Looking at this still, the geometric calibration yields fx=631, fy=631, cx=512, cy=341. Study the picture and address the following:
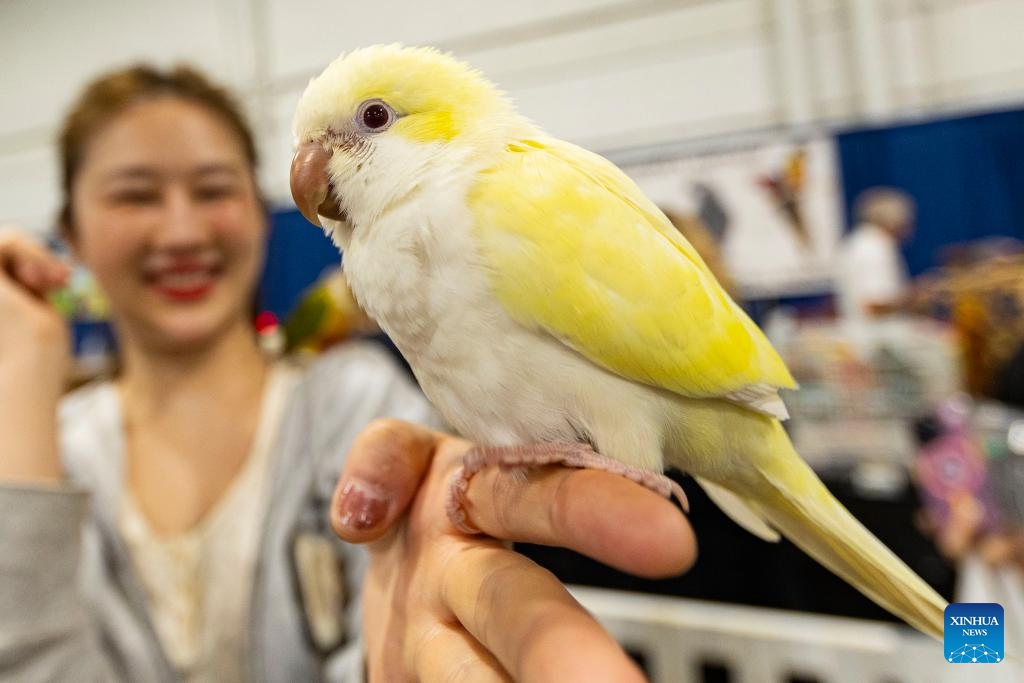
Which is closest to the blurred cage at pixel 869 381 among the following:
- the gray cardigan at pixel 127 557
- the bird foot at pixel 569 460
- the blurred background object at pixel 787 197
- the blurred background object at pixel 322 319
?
the blurred background object at pixel 787 197

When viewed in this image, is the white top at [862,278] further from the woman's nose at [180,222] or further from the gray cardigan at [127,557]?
the woman's nose at [180,222]

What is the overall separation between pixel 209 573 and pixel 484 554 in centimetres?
56

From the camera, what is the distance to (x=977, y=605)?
0.26 meters

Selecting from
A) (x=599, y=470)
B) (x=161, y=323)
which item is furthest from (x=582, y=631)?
(x=161, y=323)

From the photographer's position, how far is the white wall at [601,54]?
18.1 inches

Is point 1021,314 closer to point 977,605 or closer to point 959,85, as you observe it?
point 977,605

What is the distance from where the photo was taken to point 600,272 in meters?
0.30

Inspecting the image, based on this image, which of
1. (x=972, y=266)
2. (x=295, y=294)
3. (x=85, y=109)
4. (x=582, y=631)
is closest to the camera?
(x=582, y=631)

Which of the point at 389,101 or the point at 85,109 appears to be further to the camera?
the point at 85,109

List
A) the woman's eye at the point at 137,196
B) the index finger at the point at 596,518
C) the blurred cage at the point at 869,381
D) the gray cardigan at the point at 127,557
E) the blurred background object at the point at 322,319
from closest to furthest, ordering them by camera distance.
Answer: the index finger at the point at 596,518 < the blurred cage at the point at 869,381 < the woman's eye at the point at 137,196 < the gray cardigan at the point at 127,557 < the blurred background object at the point at 322,319

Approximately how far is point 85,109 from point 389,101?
63 centimetres

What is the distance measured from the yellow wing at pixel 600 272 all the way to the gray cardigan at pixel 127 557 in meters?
0.38

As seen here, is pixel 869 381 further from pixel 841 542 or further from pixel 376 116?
pixel 376 116

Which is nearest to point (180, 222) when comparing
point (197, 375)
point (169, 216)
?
point (169, 216)
